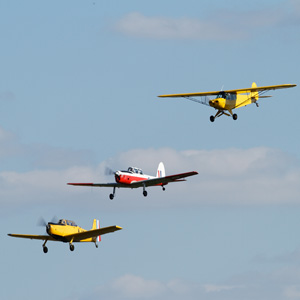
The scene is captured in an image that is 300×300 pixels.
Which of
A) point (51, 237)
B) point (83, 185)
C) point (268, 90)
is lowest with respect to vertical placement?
point (51, 237)

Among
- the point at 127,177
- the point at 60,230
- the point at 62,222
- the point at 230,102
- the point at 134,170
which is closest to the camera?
the point at 60,230

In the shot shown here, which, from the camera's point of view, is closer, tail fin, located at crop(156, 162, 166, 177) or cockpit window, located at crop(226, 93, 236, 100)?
cockpit window, located at crop(226, 93, 236, 100)

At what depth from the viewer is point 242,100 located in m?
94.6

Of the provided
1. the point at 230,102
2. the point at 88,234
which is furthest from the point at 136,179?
the point at 230,102

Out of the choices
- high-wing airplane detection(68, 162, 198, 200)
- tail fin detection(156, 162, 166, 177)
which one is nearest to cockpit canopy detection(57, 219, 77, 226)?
high-wing airplane detection(68, 162, 198, 200)

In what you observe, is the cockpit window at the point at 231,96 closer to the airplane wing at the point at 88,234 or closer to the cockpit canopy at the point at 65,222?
the airplane wing at the point at 88,234

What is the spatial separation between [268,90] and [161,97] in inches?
407

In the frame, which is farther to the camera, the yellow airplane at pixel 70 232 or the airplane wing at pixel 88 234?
the airplane wing at pixel 88 234

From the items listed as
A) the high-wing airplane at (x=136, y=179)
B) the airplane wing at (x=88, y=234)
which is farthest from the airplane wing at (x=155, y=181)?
the airplane wing at (x=88, y=234)

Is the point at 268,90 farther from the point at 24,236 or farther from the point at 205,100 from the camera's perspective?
the point at 24,236

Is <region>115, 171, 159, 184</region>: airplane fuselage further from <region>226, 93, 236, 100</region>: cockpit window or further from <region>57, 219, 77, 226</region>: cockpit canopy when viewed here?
<region>226, 93, 236, 100</region>: cockpit window

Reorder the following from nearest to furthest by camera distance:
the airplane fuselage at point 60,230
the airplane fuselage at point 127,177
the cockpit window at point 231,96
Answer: the airplane fuselage at point 60,230
the airplane fuselage at point 127,177
the cockpit window at point 231,96

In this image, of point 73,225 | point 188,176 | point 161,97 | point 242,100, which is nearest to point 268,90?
point 242,100

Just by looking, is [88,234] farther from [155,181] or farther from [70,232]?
[155,181]
